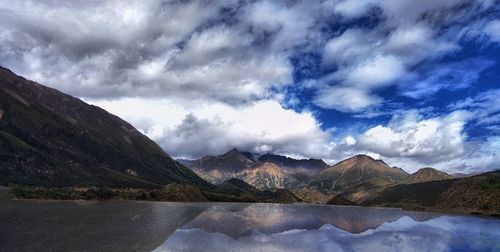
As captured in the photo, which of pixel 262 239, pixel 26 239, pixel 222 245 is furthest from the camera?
pixel 262 239

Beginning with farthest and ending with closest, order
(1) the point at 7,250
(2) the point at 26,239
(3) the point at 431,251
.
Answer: (3) the point at 431,251 → (2) the point at 26,239 → (1) the point at 7,250

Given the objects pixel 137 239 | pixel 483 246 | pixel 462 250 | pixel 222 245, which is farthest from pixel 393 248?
pixel 137 239

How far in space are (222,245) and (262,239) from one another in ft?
58.2

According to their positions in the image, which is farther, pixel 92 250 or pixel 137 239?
pixel 137 239

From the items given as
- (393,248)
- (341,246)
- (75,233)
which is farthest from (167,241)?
(393,248)

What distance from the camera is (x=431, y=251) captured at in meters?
86.4

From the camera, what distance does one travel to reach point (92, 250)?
62906mm

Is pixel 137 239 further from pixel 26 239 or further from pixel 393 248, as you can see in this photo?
pixel 393 248

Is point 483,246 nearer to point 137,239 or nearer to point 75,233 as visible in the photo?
point 137,239

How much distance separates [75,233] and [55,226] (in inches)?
575

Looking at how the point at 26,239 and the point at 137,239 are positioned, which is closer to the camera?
the point at 26,239

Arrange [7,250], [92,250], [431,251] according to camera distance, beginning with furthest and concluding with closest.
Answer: [431,251]
[92,250]
[7,250]

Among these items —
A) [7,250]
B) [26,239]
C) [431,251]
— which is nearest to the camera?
[7,250]

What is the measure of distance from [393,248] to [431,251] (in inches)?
286
